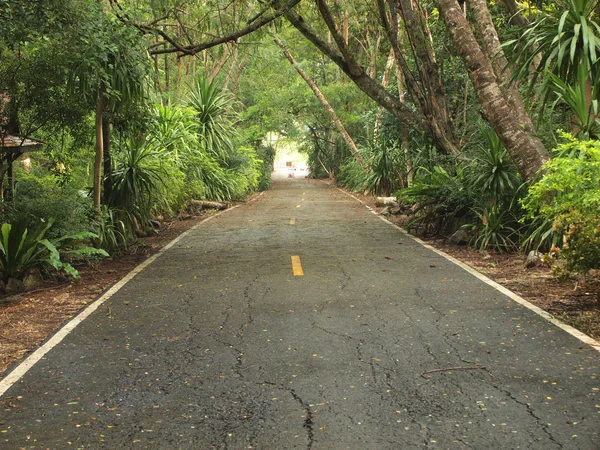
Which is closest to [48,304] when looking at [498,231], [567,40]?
[498,231]

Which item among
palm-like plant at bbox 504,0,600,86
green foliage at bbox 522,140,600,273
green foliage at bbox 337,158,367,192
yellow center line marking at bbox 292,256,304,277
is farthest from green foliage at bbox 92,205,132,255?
green foliage at bbox 337,158,367,192

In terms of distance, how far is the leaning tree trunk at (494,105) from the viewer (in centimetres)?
1117

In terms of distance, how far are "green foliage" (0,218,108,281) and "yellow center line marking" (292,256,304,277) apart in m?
3.02

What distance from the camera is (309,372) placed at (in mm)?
5266

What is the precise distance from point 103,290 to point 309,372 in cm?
456

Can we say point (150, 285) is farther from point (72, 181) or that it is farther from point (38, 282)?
point (72, 181)

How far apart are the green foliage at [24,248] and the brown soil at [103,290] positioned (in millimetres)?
411

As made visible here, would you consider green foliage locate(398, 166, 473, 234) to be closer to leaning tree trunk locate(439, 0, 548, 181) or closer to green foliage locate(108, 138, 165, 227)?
leaning tree trunk locate(439, 0, 548, 181)

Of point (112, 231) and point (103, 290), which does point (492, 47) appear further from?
point (103, 290)

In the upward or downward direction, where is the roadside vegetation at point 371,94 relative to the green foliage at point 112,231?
upward

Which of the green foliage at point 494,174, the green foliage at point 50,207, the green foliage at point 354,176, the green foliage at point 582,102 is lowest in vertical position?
the green foliage at point 354,176

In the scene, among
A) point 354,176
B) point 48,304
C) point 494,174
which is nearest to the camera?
point 48,304

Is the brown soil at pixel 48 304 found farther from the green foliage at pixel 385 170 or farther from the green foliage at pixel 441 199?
the green foliage at pixel 385 170

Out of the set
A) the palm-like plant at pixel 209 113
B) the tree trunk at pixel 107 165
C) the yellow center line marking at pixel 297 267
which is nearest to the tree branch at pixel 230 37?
the tree trunk at pixel 107 165
